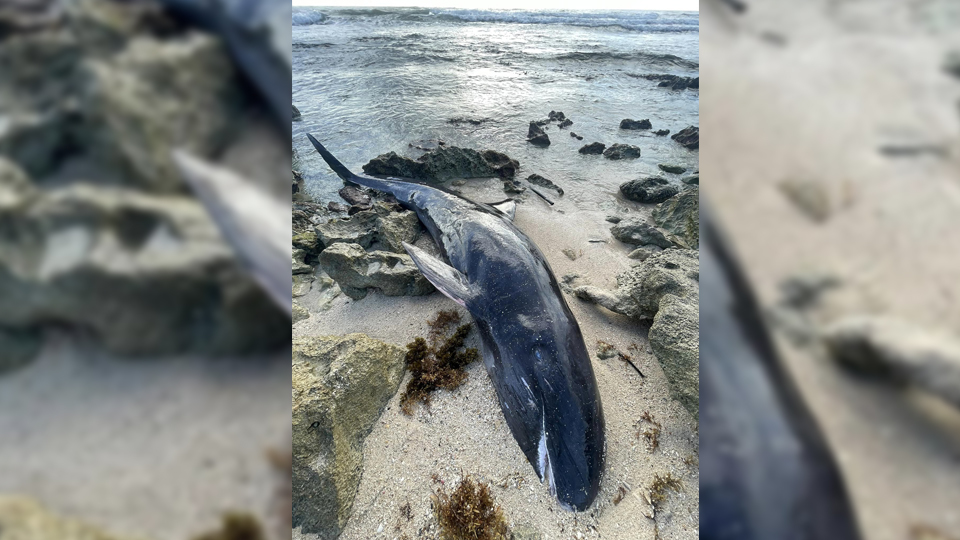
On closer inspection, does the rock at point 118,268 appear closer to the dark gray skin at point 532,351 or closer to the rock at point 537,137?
the dark gray skin at point 532,351

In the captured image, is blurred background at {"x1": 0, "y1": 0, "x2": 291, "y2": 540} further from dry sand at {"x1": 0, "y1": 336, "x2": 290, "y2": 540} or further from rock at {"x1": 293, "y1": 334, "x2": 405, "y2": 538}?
rock at {"x1": 293, "y1": 334, "x2": 405, "y2": 538}

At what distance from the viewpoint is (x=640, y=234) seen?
5.92 m

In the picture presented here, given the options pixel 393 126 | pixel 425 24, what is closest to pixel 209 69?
pixel 393 126

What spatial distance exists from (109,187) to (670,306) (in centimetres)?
400

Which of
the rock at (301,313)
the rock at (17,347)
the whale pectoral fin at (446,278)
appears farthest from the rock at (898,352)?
the rock at (301,313)

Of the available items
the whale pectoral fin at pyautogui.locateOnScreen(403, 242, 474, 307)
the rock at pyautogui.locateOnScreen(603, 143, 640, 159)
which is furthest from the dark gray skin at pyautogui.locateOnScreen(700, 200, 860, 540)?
the rock at pyautogui.locateOnScreen(603, 143, 640, 159)

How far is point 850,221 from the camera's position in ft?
1.99

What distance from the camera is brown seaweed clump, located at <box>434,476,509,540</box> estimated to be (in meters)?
2.89

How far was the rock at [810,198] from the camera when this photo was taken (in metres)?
0.61

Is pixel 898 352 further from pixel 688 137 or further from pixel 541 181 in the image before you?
pixel 688 137

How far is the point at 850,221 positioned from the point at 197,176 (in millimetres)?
943

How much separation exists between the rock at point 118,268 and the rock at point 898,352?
86 cm

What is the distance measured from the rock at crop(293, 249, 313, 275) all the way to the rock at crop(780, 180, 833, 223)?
5781 millimetres

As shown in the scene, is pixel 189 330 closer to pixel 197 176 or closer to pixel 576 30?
pixel 197 176
